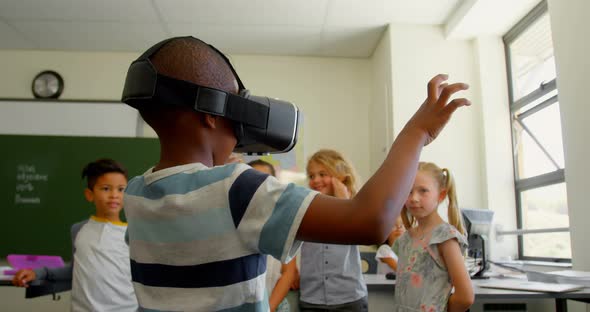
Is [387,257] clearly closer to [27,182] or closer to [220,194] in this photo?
[220,194]

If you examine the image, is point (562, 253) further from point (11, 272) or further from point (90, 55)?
point (90, 55)

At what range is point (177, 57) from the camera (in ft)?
2.14

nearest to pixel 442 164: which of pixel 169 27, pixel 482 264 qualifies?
pixel 482 264

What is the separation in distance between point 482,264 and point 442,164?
1283 millimetres

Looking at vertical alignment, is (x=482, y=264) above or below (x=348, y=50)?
below

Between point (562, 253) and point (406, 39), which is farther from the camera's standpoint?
point (406, 39)

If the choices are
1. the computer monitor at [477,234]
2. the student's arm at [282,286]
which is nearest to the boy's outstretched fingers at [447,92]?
the student's arm at [282,286]

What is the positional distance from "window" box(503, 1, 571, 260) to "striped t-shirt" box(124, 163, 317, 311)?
2745mm

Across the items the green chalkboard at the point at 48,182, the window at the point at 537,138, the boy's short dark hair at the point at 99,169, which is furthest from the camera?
the green chalkboard at the point at 48,182

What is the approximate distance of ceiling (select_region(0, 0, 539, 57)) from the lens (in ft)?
11.5

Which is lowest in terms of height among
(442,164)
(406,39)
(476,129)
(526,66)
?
(442,164)

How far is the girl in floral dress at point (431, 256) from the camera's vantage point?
1665 mm

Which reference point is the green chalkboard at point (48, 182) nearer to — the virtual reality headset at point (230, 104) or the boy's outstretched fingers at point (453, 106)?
the virtual reality headset at point (230, 104)

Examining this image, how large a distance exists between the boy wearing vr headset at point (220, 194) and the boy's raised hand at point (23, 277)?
1550mm
